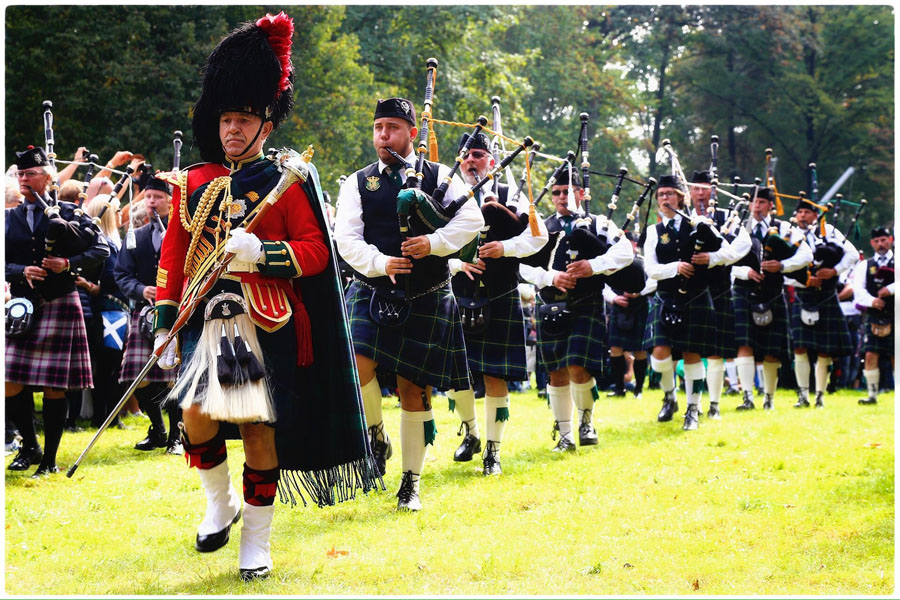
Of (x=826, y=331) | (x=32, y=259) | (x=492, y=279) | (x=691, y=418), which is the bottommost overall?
(x=691, y=418)

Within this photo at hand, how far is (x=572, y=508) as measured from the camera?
5.10m

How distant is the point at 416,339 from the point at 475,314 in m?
1.32

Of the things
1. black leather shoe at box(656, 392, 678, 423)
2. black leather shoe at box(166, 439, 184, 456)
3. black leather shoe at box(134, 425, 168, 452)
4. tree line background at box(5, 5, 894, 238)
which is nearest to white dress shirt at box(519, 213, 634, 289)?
black leather shoe at box(656, 392, 678, 423)

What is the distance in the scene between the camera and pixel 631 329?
36.1 feet

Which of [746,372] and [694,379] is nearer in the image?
[694,379]

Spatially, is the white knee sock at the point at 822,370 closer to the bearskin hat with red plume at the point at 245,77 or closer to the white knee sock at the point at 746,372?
the white knee sock at the point at 746,372

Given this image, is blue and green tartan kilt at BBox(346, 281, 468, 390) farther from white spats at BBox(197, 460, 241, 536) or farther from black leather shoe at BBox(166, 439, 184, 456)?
black leather shoe at BBox(166, 439, 184, 456)

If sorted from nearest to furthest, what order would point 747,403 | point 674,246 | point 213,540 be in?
point 213,540, point 674,246, point 747,403

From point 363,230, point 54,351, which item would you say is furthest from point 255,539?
point 54,351

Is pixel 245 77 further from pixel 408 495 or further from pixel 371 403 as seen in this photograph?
pixel 408 495

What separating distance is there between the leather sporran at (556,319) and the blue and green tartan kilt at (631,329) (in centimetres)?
376

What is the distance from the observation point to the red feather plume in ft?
13.1

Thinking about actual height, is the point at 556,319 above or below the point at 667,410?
above

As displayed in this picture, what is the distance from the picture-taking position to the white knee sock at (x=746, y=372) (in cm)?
994
